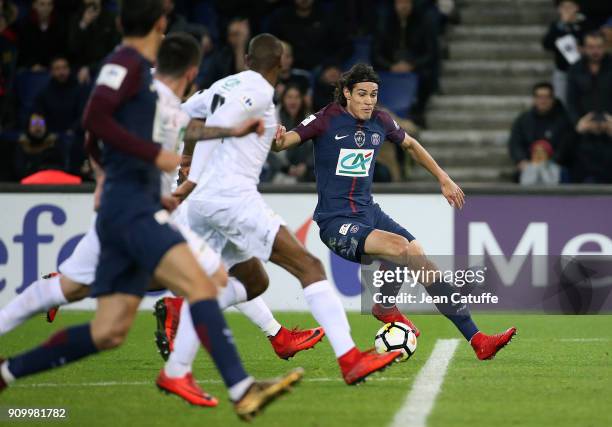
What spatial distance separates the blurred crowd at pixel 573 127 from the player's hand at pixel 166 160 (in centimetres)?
872

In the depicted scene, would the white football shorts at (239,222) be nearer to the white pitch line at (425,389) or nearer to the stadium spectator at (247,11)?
the white pitch line at (425,389)

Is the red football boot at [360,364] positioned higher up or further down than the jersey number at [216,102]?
further down

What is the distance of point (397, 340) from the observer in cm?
870

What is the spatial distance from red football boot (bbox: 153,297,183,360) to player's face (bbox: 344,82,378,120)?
1846 millimetres

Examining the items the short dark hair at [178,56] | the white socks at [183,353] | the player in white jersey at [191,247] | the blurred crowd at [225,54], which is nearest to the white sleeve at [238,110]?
the player in white jersey at [191,247]

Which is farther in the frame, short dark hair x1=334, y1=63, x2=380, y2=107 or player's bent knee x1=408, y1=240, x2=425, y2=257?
→ short dark hair x1=334, y1=63, x2=380, y2=107

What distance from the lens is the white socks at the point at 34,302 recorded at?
23.3ft

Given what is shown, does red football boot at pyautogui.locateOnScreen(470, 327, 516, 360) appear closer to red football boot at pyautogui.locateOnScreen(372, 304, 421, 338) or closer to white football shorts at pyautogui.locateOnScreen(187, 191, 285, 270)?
red football boot at pyautogui.locateOnScreen(372, 304, 421, 338)

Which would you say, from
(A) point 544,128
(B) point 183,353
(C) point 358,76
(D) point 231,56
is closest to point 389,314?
(C) point 358,76

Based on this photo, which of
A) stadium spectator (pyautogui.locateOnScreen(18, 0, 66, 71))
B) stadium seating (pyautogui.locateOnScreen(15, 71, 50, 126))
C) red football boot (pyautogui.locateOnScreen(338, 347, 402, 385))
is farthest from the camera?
stadium seating (pyautogui.locateOnScreen(15, 71, 50, 126))

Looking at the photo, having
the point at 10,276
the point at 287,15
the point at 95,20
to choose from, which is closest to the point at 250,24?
the point at 287,15

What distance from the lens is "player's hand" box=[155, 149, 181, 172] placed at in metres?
6.13

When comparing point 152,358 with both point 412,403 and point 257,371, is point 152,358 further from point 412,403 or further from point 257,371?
point 412,403

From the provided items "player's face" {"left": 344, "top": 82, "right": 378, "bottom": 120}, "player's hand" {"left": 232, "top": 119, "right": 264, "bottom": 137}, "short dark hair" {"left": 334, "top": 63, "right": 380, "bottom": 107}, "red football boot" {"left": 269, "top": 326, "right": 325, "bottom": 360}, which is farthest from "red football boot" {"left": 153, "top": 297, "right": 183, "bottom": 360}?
"player's hand" {"left": 232, "top": 119, "right": 264, "bottom": 137}
